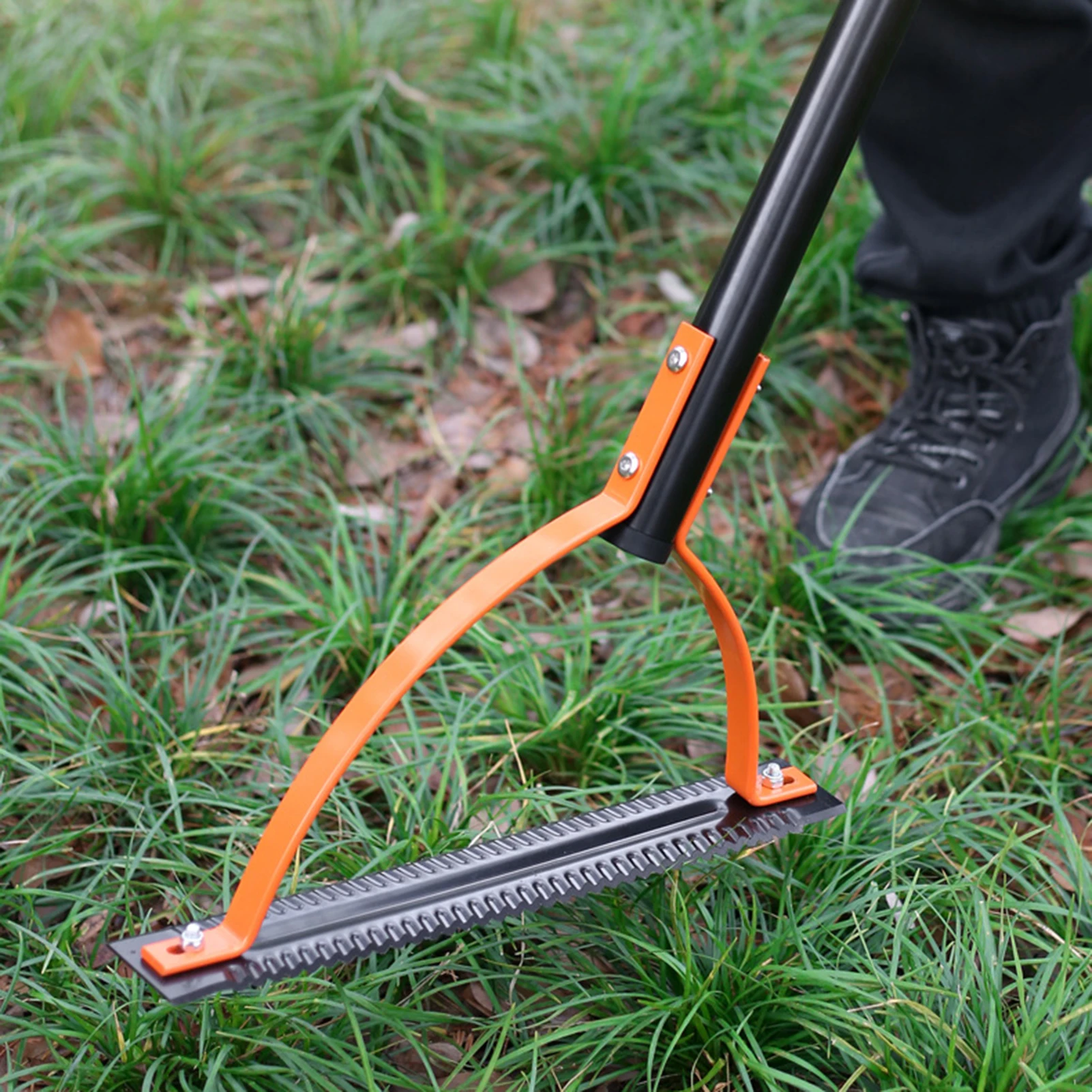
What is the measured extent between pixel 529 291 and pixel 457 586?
0.79 m

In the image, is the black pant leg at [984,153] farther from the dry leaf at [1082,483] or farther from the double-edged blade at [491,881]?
the double-edged blade at [491,881]

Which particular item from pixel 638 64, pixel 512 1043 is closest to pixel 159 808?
pixel 512 1043

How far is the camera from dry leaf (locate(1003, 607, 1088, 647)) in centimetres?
170

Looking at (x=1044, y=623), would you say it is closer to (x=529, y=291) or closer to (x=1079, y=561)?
(x=1079, y=561)

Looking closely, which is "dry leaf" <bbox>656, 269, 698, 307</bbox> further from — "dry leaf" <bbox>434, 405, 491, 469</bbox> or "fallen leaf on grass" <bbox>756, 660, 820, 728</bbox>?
"fallen leaf on grass" <bbox>756, 660, 820, 728</bbox>

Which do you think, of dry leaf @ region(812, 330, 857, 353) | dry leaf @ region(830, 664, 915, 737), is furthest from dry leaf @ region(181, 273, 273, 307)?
dry leaf @ region(830, 664, 915, 737)

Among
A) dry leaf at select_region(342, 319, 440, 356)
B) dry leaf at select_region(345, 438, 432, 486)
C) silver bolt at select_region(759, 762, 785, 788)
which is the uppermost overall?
silver bolt at select_region(759, 762, 785, 788)

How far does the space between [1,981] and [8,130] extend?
1869 mm

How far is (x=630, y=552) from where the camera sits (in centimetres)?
108

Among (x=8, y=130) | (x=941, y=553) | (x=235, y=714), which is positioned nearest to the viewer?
(x=235, y=714)

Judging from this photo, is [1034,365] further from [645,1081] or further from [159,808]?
[159,808]

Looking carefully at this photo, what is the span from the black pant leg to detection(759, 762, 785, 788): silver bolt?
2.72 feet

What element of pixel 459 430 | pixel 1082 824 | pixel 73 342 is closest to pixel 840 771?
pixel 1082 824

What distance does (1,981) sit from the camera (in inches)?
48.5
